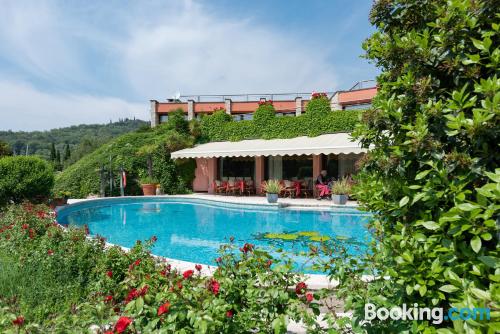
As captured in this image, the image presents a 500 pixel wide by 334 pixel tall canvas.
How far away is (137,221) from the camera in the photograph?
1535 centimetres

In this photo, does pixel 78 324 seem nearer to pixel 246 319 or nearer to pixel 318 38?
pixel 246 319

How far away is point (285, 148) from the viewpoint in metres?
18.8

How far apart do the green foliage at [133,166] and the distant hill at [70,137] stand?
162ft

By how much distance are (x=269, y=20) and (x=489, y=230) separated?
1654 centimetres

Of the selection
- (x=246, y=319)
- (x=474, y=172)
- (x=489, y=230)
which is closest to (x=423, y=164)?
(x=474, y=172)

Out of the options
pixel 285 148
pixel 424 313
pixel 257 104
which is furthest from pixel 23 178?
pixel 257 104

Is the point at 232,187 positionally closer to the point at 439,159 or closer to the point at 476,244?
the point at 439,159

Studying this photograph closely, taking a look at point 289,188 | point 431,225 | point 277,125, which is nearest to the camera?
point 431,225

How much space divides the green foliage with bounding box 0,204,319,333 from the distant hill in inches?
2801

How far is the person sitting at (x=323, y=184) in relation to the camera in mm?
18594

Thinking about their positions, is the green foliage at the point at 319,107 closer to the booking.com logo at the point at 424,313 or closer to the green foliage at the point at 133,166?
the green foliage at the point at 133,166

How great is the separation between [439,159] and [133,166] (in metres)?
25.1

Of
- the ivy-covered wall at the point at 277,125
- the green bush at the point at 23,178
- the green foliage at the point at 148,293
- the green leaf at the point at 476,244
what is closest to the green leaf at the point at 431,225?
the green leaf at the point at 476,244

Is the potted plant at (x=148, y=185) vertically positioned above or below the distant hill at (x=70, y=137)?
below
